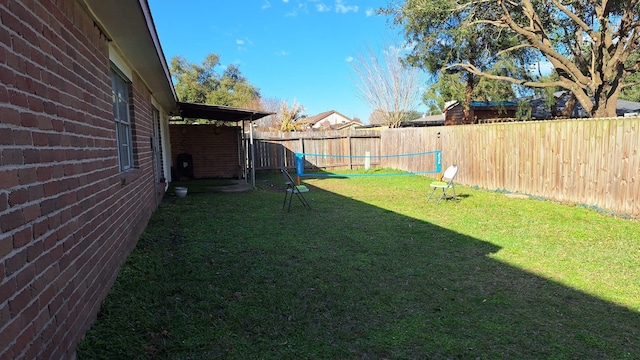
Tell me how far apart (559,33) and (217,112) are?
12.1 meters

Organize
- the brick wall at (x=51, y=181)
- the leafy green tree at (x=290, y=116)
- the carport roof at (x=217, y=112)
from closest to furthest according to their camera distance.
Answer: the brick wall at (x=51, y=181) → the carport roof at (x=217, y=112) → the leafy green tree at (x=290, y=116)

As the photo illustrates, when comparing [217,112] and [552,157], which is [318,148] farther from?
[552,157]

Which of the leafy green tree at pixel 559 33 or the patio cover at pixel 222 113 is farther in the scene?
the leafy green tree at pixel 559 33

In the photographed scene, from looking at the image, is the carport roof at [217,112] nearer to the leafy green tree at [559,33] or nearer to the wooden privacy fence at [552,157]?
the wooden privacy fence at [552,157]

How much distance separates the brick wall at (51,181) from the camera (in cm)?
151

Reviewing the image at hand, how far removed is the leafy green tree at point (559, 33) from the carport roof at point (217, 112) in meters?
7.04

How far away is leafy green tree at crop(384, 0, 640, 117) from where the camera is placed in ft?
34.0

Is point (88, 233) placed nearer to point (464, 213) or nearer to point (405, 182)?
point (464, 213)

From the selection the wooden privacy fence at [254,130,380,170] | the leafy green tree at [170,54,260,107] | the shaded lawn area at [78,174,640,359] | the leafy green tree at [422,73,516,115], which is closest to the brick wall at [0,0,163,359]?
the shaded lawn area at [78,174,640,359]

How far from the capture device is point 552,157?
301 inches

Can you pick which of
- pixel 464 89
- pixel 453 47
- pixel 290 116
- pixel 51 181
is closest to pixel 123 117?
pixel 51 181

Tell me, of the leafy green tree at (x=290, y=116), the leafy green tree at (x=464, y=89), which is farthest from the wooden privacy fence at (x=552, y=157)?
the leafy green tree at (x=290, y=116)

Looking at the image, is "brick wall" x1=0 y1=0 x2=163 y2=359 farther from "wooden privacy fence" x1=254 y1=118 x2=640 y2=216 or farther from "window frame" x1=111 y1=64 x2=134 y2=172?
"wooden privacy fence" x1=254 y1=118 x2=640 y2=216

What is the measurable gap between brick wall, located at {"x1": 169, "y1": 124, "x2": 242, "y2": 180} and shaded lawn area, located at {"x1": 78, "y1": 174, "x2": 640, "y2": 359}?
298 inches
